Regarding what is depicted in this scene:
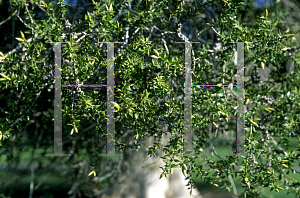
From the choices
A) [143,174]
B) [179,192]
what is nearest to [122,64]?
[143,174]

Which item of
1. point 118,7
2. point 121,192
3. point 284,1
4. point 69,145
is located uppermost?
point 284,1

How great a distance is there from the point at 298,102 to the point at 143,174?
7.79 ft

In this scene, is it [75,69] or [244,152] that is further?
[244,152]

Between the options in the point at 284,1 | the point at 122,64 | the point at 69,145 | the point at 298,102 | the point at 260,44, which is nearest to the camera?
the point at 122,64

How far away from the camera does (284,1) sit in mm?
3615

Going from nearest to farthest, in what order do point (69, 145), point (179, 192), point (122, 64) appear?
point (122, 64)
point (69, 145)
point (179, 192)

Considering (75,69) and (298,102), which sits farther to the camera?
(298,102)

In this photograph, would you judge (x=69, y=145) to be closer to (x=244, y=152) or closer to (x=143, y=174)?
(x=143, y=174)

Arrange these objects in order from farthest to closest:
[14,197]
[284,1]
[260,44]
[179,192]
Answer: [14,197] → [179,192] → [284,1] → [260,44]

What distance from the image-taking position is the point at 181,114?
2.26m

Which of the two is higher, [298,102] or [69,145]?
[298,102]

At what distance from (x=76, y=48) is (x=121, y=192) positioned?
103 inches

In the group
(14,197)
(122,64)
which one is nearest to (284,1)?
(122,64)

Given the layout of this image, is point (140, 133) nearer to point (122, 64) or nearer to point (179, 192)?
point (122, 64)
